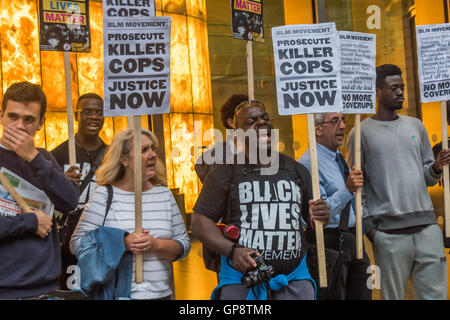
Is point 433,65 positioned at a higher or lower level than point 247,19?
lower

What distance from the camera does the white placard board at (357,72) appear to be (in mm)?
4469

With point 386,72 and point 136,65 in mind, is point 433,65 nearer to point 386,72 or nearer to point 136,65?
point 386,72

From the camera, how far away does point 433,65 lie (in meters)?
4.89

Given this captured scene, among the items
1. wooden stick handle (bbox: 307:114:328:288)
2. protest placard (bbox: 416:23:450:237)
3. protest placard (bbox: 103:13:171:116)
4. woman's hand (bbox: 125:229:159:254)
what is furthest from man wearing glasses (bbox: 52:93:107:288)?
protest placard (bbox: 416:23:450:237)

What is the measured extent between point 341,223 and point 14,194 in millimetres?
2216

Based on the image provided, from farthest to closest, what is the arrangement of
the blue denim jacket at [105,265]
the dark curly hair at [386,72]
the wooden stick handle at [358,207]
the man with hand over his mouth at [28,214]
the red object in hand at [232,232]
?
the dark curly hair at [386,72] → the wooden stick handle at [358,207] → the red object in hand at [232,232] → the blue denim jacket at [105,265] → the man with hand over his mouth at [28,214]

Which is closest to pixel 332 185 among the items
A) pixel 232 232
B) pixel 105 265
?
pixel 232 232

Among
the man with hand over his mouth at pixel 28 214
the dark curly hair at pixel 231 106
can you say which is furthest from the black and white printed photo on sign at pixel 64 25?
the dark curly hair at pixel 231 106

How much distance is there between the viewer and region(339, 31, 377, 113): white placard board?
447 cm

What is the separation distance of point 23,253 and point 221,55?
17.4 ft

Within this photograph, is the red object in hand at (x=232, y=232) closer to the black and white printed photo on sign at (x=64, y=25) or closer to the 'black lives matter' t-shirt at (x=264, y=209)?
the 'black lives matter' t-shirt at (x=264, y=209)

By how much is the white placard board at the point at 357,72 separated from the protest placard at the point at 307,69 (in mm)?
334

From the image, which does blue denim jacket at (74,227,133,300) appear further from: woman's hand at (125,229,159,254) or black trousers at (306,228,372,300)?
black trousers at (306,228,372,300)

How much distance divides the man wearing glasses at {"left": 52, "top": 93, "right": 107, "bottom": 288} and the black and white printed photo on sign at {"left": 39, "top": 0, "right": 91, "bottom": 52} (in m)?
0.49
